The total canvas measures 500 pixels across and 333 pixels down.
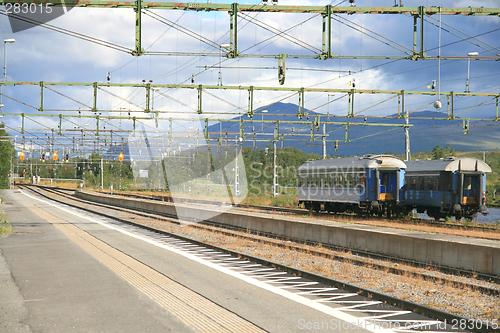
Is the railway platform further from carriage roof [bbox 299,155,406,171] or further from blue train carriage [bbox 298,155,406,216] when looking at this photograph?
carriage roof [bbox 299,155,406,171]

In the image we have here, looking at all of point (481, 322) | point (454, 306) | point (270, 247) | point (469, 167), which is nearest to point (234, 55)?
point (270, 247)

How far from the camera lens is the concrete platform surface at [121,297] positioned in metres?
9.79

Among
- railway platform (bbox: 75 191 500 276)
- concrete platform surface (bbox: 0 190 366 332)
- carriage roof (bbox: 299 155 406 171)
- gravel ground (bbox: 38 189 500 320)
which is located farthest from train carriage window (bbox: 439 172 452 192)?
concrete platform surface (bbox: 0 190 366 332)

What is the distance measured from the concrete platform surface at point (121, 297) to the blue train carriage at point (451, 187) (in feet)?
58.3

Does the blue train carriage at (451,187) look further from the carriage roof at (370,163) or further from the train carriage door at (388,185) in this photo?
the carriage roof at (370,163)

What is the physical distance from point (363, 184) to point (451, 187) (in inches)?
174

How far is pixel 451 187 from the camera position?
33250mm

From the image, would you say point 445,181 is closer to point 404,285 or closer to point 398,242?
point 398,242

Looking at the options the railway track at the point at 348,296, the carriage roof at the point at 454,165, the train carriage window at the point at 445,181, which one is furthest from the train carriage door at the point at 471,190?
the railway track at the point at 348,296

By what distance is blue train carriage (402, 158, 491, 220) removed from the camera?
33.2 meters

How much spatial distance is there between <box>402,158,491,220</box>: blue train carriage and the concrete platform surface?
17.8m

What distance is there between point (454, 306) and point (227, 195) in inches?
1830

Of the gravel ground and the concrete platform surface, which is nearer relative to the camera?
the concrete platform surface

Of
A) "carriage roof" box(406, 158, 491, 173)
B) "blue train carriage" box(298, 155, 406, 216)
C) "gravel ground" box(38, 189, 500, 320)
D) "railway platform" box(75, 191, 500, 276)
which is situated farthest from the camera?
"blue train carriage" box(298, 155, 406, 216)
